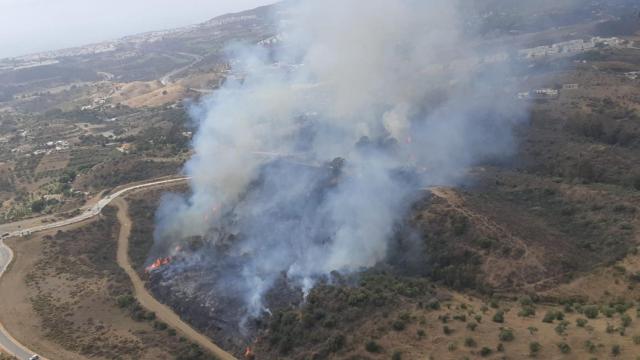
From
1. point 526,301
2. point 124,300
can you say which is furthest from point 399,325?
point 124,300

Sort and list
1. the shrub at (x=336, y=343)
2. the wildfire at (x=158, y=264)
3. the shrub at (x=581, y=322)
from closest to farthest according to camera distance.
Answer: the shrub at (x=581, y=322)
the shrub at (x=336, y=343)
the wildfire at (x=158, y=264)

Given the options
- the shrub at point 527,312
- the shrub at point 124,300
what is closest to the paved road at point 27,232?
the shrub at point 124,300

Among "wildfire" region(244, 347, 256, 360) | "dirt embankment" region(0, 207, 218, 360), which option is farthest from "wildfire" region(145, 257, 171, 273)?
"wildfire" region(244, 347, 256, 360)

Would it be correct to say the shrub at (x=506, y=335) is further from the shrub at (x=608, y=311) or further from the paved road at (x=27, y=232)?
the paved road at (x=27, y=232)

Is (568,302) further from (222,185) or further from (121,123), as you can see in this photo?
(121,123)

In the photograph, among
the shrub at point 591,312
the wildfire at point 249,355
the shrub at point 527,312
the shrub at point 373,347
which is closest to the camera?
the shrub at point 373,347

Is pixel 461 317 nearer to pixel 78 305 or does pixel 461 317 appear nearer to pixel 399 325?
pixel 399 325

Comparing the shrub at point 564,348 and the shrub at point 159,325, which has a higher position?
the shrub at point 564,348

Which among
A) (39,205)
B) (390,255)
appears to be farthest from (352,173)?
(39,205)
